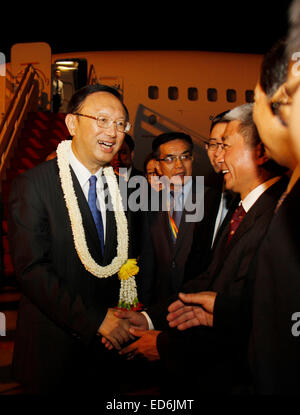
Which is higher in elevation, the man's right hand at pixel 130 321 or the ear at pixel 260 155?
the ear at pixel 260 155

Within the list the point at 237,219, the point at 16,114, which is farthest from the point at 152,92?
the point at 237,219

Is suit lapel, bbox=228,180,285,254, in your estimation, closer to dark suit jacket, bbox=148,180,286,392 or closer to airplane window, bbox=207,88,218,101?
dark suit jacket, bbox=148,180,286,392

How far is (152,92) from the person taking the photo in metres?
11.6

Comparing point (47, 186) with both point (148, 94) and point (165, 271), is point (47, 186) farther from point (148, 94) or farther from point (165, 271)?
point (148, 94)

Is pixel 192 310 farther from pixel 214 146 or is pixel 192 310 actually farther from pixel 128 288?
pixel 214 146

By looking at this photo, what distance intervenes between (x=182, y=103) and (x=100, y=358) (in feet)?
35.5

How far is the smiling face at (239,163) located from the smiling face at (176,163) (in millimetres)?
1126

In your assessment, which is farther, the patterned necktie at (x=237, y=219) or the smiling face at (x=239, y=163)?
the smiling face at (x=239, y=163)

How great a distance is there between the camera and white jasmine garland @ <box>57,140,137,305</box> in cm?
170

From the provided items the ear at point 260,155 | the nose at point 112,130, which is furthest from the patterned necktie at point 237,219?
the nose at point 112,130

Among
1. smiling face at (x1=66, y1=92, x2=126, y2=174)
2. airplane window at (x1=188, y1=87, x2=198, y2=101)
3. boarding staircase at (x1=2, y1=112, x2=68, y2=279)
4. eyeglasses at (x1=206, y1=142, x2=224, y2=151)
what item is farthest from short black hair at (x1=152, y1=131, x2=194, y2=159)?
airplane window at (x1=188, y1=87, x2=198, y2=101)

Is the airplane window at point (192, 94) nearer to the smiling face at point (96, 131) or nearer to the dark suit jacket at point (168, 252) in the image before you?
the dark suit jacket at point (168, 252)

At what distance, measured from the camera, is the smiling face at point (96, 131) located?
179 cm

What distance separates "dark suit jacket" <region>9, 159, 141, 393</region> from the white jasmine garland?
0.13ft
